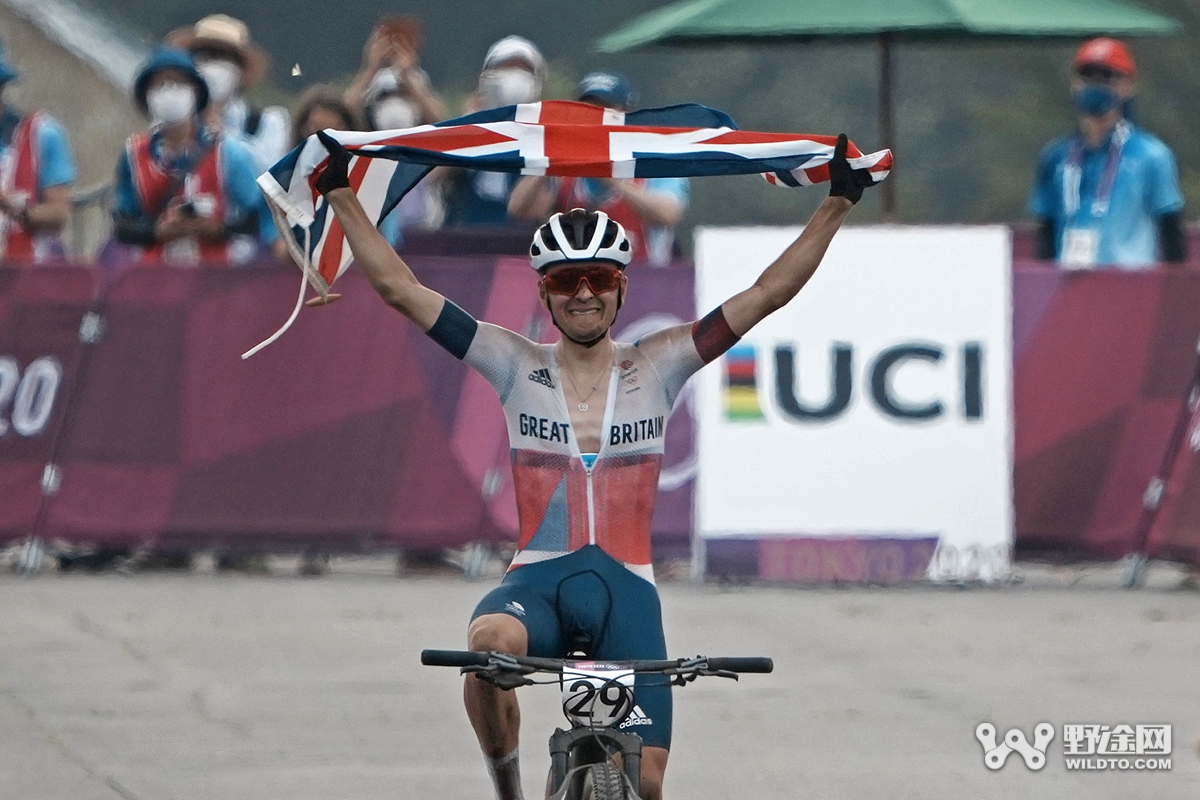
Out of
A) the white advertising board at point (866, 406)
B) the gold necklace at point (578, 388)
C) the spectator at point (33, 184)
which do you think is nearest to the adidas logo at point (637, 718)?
the gold necklace at point (578, 388)

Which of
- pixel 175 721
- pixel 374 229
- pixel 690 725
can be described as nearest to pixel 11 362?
pixel 175 721

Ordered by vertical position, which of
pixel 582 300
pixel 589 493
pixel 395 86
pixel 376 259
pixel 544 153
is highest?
pixel 395 86

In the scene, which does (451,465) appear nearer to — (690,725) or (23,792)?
(690,725)

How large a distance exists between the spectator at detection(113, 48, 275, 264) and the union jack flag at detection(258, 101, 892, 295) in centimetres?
585

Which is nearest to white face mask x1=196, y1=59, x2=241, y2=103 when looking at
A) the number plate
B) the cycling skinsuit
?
the cycling skinsuit

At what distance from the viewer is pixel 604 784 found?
627 cm

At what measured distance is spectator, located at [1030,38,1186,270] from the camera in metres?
14.5

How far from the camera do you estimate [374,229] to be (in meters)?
7.58

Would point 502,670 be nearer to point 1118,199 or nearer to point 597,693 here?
point 597,693

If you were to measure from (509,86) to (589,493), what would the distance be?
7.25 meters

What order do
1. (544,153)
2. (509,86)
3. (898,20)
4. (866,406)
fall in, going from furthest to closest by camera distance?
(898,20)
(509,86)
(866,406)
(544,153)

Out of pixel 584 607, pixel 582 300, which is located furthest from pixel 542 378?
pixel 584 607

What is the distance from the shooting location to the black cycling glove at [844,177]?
762cm

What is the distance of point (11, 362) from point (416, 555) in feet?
8.18
